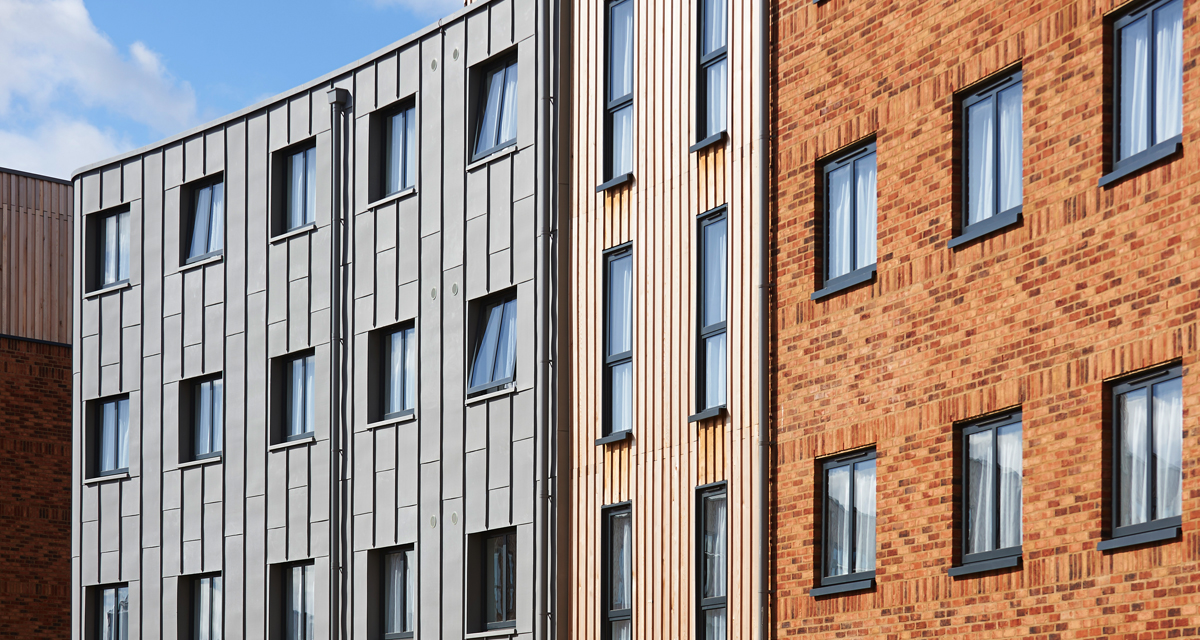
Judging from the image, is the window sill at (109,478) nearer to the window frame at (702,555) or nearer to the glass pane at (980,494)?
the window frame at (702,555)

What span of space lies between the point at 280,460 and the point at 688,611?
9355 millimetres

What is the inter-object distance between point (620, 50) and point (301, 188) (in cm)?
745

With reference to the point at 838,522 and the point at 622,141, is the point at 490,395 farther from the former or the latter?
the point at 838,522

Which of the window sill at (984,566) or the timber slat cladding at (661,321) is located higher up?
the timber slat cladding at (661,321)

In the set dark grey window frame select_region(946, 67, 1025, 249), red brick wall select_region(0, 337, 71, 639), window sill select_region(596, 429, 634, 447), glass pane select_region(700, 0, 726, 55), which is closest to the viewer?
dark grey window frame select_region(946, 67, 1025, 249)

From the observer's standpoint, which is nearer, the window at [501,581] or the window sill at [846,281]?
the window sill at [846,281]

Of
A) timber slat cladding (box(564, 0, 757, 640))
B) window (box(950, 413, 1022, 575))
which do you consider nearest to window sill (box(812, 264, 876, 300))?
timber slat cladding (box(564, 0, 757, 640))

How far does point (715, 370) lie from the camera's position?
20656mm

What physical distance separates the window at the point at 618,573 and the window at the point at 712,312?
82.8 inches

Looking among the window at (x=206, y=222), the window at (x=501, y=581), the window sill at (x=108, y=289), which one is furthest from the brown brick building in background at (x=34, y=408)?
the window at (x=501, y=581)

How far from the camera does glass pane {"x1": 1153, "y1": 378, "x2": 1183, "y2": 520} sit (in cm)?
1461

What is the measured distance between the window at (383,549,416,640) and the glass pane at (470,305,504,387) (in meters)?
2.78

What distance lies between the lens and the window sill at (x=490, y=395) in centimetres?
2371

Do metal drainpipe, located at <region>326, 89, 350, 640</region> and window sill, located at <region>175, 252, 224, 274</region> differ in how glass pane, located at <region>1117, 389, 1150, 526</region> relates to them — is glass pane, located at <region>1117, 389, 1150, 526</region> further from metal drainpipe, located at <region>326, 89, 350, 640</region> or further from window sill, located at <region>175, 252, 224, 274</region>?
window sill, located at <region>175, 252, 224, 274</region>
